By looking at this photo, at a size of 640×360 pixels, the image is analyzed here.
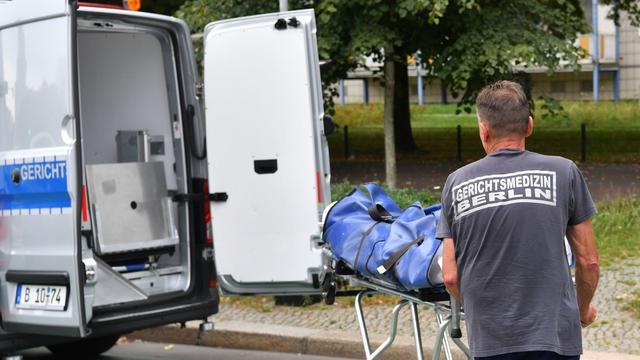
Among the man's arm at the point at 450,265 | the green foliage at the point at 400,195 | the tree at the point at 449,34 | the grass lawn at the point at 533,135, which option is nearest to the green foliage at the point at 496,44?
the tree at the point at 449,34

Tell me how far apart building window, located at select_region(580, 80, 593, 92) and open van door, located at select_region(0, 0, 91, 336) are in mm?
37938

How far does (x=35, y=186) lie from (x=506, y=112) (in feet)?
13.0

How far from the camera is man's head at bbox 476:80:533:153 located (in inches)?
159

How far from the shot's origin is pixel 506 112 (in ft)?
13.2

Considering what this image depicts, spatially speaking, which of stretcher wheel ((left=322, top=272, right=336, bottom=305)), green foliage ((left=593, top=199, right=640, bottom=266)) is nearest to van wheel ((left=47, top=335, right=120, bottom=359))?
stretcher wheel ((left=322, top=272, right=336, bottom=305))

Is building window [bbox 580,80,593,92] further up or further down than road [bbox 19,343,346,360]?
further up

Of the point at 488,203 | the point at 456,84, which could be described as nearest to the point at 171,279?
the point at 488,203

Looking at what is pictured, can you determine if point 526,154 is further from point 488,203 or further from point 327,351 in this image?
point 327,351

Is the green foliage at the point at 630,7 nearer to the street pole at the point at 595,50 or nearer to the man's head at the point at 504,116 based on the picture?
the street pole at the point at 595,50

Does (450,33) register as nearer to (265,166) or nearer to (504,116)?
(265,166)

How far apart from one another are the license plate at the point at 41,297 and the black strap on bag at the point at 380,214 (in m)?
2.05

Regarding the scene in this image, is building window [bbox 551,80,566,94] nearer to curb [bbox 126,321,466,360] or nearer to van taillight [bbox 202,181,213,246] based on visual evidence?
curb [bbox 126,321,466,360]

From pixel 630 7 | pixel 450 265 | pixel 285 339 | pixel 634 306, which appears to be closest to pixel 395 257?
pixel 450 265

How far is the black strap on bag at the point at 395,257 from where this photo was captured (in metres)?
5.63
